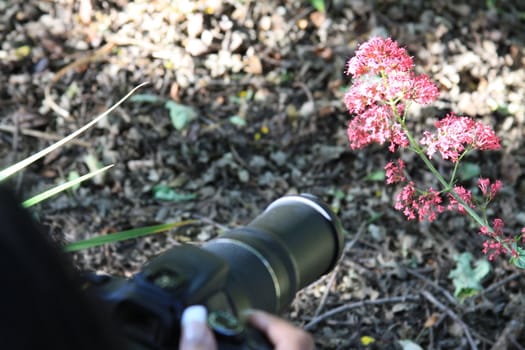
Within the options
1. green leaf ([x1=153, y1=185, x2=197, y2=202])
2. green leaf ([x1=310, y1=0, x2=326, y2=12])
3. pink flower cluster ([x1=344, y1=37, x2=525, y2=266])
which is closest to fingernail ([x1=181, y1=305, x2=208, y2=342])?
pink flower cluster ([x1=344, y1=37, x2=525, y2=266])

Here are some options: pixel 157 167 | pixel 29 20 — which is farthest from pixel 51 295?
pixel 29 20

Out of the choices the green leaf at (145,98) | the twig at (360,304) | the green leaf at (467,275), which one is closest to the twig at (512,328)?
the green leaf at (467,275)

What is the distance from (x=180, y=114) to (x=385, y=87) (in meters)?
1.35

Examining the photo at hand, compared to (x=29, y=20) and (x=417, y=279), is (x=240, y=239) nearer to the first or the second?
(x=417, y=279)

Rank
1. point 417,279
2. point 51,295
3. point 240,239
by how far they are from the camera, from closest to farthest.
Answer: point 51,295 < point 240,239 < point 417,279

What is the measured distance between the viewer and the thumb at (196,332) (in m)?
0.90

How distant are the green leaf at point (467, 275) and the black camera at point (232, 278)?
0.63 metres

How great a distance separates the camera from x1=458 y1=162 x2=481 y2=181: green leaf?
2.29 meters

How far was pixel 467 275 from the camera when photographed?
2.00 m

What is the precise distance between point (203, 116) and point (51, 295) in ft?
6.34

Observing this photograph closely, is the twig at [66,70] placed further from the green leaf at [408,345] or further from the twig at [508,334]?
the twig at [508,334]

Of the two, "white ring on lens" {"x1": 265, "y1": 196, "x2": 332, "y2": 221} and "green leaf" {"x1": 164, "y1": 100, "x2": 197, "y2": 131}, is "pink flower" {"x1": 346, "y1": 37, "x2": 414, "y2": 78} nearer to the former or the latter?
"white ring on lens" {"x1": 265, "y1": 196, "x2": 332, "y2": 221}

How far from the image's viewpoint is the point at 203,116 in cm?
248

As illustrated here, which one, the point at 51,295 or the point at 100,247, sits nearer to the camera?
the point at 51,295
